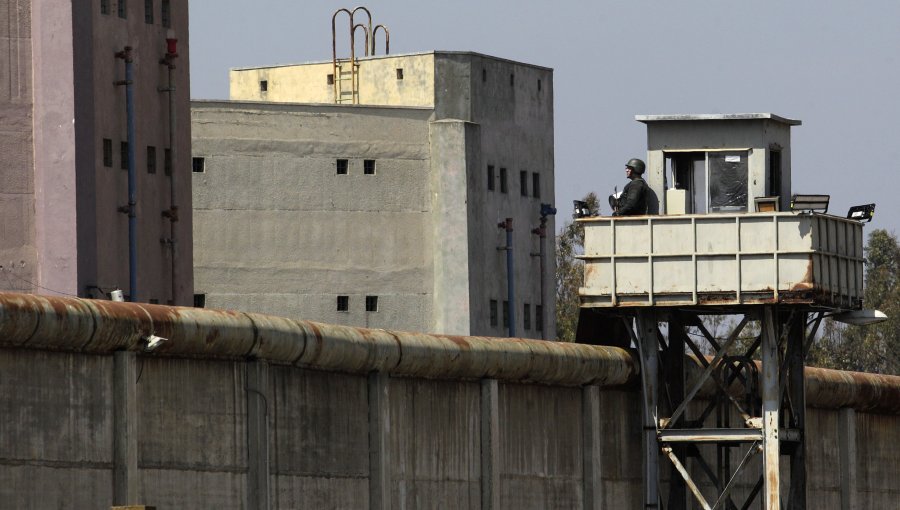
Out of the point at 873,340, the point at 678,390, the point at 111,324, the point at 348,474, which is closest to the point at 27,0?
the point at 678,390

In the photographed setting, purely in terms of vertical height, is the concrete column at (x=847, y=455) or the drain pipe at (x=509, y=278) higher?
the drain pipe at (x=509, y=278)

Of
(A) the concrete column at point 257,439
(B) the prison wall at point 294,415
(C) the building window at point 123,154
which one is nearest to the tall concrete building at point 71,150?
(C) the building window at point 123,154

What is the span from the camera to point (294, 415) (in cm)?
2764

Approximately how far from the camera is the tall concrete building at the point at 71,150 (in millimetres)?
50094

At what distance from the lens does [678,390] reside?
1460 inches

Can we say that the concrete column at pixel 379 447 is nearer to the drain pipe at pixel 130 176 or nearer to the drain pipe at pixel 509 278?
the drain pipe at pixel 130 176

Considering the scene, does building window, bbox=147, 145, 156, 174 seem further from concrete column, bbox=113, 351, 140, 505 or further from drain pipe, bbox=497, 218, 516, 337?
concrete column, bbox=113, 351, 140, 505

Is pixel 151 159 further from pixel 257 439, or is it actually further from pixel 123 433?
pixel 123 433

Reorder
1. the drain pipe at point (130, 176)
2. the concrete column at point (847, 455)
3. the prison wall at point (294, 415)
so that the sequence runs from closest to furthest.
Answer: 1. the prison wall at point (294, 415)
2. the concrete column at point (847, 455)
3. the drain pipe at point (130, 176)

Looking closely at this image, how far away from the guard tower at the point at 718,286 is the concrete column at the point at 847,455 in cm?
556

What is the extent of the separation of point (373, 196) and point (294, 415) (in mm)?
48081

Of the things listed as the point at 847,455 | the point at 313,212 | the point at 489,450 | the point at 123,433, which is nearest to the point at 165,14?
the point at 313,212

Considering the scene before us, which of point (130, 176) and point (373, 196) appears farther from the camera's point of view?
point (373, 196)

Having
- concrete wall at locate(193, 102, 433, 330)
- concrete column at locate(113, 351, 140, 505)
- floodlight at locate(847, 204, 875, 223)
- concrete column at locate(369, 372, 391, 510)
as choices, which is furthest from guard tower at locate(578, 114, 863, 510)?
concrete wall at locate(193, 102, 433, 330)
